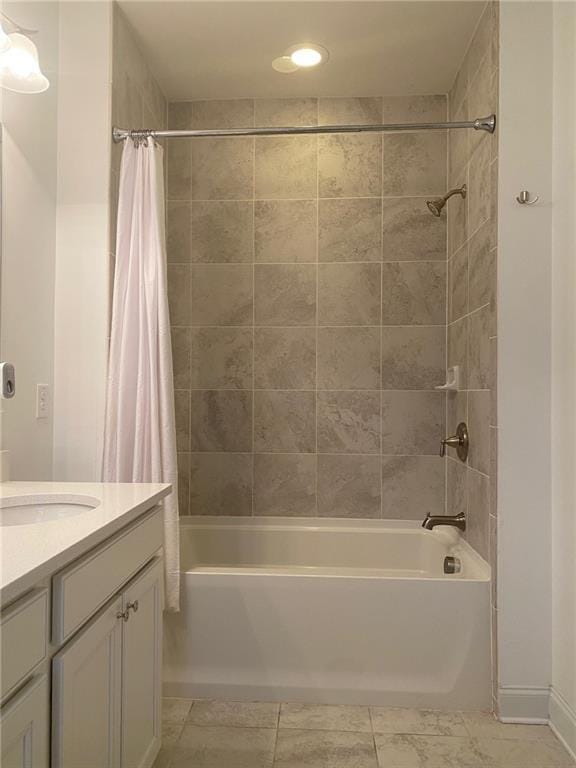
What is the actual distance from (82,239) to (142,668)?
1.49 metres

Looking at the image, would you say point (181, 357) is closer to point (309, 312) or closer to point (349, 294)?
point (309, 312)

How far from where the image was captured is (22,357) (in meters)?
1.92

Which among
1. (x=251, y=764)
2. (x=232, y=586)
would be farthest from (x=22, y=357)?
(x=251, y=764)

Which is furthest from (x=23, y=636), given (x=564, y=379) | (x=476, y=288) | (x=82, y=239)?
(x=476, y=288)

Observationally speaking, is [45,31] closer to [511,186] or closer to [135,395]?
[135,395]

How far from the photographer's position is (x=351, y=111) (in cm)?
296

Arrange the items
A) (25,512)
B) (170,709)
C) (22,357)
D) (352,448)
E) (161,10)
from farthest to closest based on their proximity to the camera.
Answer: (352,448)
(161,10)
(170,709)
(22,357)
(25,512)

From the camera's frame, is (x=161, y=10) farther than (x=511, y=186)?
Yes

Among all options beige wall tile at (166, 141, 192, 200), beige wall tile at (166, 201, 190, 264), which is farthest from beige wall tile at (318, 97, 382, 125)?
beige wall tile at (166, 201, 190, 264)

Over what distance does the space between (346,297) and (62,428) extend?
1.50 metres

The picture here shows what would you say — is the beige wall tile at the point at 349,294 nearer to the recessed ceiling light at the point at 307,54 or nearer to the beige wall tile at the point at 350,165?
the beige wall tile at the point at 350,165

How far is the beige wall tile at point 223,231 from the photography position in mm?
2971

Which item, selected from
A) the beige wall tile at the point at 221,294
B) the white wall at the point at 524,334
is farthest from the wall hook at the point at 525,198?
the beige wall tile at the point at 221,294

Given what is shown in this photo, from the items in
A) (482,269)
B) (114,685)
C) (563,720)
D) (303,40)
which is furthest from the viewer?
(303,40)
